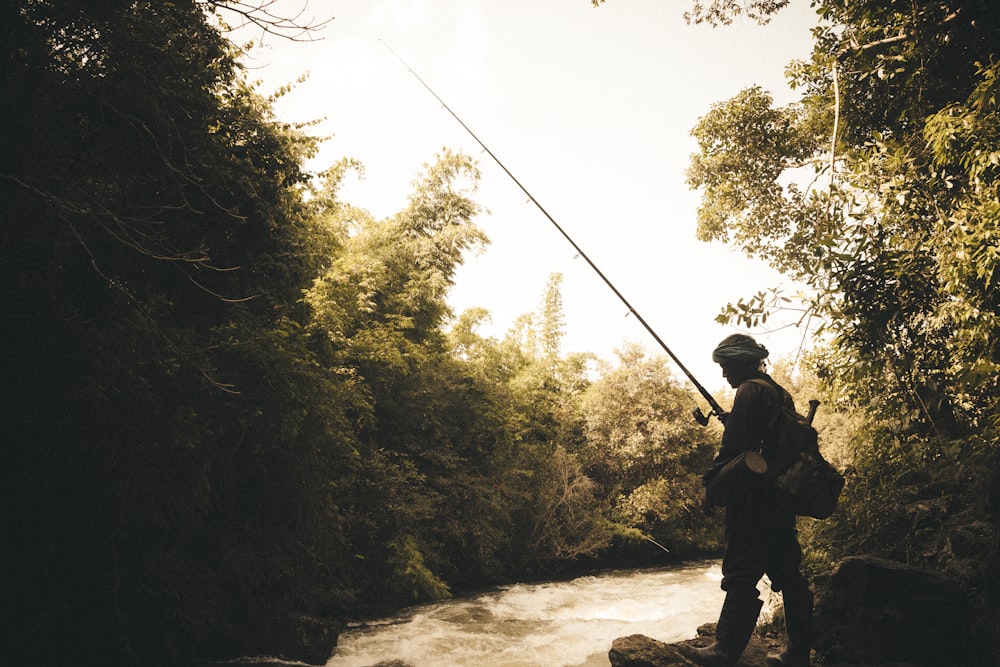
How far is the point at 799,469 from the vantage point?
9.23ft

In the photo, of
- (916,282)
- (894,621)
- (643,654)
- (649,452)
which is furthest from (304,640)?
(649,452)

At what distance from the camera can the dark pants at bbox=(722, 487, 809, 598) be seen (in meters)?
2.88

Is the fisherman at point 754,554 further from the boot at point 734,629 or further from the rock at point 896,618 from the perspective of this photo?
the rock at point 896,618

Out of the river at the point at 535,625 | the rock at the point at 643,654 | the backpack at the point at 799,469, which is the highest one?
the backpack at the point at 799,469

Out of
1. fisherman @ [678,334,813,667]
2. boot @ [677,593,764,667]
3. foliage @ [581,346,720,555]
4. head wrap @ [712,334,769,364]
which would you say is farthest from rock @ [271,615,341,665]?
foliage @ [581,346,720,555]

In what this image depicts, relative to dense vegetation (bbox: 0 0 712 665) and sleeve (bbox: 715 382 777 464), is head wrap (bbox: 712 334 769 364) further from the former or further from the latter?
dense vegetation (bbox: 0 0 712 665)

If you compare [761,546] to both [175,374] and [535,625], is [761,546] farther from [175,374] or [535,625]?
[535,625]

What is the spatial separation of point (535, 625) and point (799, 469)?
27.8 feet

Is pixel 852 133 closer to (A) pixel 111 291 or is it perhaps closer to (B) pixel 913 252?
(B) pixel 913 252

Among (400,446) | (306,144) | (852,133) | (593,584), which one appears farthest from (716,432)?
(306,144)

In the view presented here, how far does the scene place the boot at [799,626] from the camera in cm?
293

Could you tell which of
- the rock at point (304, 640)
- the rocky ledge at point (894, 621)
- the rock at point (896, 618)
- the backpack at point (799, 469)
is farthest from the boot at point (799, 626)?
the rock at point (304, 640)

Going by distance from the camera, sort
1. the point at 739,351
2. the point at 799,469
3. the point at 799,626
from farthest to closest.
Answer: the point at 739,351, the point at 799,626, the point at 799,469

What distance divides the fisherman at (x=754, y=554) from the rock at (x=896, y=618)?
1026 millimetres
